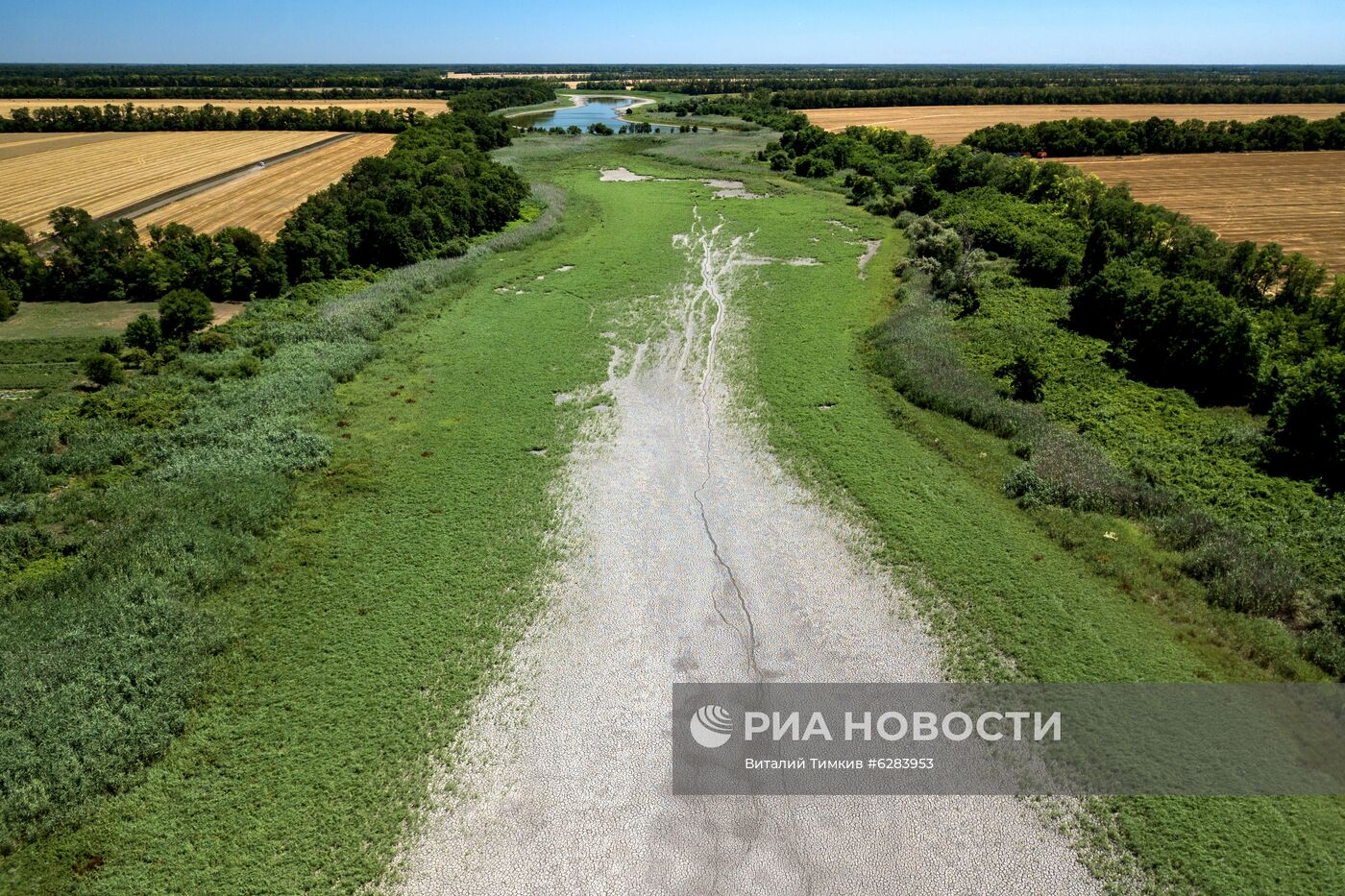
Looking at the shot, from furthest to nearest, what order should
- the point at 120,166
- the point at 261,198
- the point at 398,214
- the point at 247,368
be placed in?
1. the point at 120,166
2. the point at 261,198
3. the point at 398,214
4. the point at 247,368

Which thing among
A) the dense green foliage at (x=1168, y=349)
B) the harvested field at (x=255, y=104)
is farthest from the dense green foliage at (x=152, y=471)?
the harvested field at (x=255, y=104)

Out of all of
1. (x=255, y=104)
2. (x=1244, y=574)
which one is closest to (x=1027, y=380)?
(x=1244, y=574)

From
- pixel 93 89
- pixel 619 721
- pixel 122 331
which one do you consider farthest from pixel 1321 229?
pixel 93 89

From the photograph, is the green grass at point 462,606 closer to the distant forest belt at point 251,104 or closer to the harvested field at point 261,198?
the harvested field at point 261,198

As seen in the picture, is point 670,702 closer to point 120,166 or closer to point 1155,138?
point 120,166

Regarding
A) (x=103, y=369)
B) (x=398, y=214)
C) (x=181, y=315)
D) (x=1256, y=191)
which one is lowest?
(x=103, y=369)
